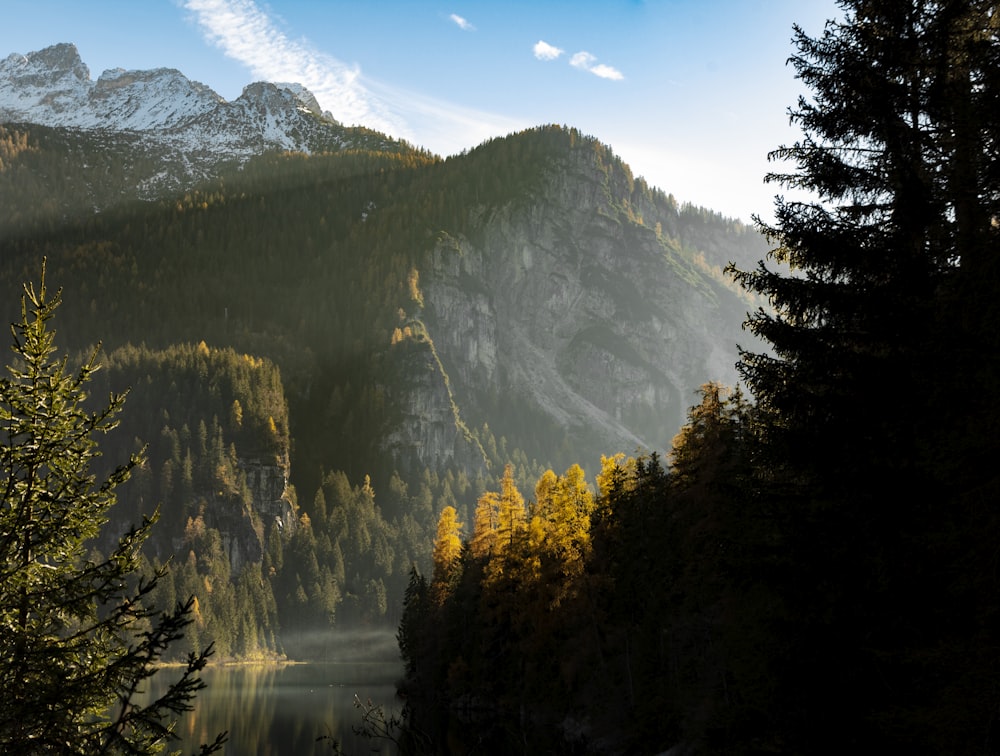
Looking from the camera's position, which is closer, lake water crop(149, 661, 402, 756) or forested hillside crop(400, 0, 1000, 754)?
forested hillside crop(400, 0, 1000, 754)

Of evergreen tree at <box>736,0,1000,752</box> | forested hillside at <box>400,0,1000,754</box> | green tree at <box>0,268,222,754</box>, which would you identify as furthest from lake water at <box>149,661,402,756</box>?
evergreen tree at <box>736,0,1000,752</box>

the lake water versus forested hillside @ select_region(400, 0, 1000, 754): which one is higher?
forested hillside @ select_region(400, 0, 1000, 754)

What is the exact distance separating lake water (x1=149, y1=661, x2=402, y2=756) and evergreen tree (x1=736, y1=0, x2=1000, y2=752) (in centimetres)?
1306

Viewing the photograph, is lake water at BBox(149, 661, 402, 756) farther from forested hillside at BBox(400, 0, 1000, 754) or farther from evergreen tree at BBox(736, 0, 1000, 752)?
evergreen tree at BBox(736, 0, 1000, 752)

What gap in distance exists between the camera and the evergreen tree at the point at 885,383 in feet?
37.8

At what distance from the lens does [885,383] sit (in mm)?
13742

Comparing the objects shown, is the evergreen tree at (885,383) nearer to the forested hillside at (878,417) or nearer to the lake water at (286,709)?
the forested hillside at (878,417)

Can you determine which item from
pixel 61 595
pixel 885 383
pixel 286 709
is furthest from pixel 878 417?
pixel 286 709

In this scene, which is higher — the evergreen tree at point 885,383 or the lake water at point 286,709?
the evergreen tree at point 885,383

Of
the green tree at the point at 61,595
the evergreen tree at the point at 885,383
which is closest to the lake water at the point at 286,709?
the green tree at the point at 61,595

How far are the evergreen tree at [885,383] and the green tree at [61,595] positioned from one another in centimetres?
898

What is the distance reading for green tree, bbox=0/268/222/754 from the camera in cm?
1059

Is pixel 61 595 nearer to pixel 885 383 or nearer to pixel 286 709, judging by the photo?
pixel 885 383

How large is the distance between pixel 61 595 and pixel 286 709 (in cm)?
7842
